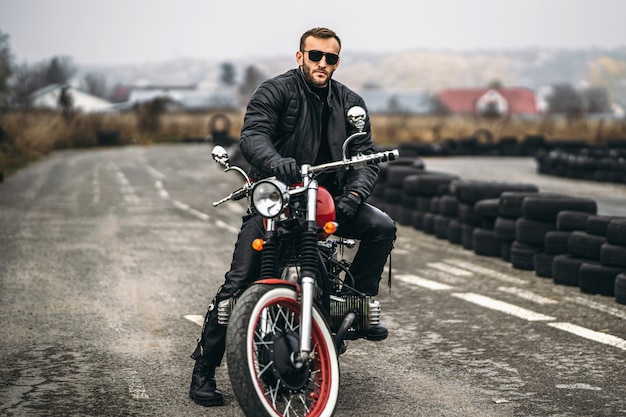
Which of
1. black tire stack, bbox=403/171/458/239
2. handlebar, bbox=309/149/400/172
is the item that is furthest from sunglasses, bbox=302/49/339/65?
black tire stack, bbox=403/171/458/239

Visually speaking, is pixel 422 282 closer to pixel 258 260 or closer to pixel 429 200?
pixel 429 200

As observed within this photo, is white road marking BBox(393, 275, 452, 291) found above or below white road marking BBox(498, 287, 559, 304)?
below

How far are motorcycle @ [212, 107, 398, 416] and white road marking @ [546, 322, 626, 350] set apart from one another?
9.28 ft

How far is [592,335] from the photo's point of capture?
8.02 meters

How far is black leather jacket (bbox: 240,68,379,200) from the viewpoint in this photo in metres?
5.80

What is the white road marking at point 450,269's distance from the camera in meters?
11.3

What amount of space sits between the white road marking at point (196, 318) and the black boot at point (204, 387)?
2385 mm

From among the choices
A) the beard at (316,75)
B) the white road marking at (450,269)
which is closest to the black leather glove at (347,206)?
the beard at (316,75)

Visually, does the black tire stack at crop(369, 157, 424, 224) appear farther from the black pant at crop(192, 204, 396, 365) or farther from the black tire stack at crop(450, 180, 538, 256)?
the black pant at crop(192, 204, 396, 365)

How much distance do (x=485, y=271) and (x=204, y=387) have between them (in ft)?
20.2

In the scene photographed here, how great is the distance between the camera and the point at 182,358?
23.3 ft

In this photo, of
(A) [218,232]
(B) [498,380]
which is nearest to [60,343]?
(B) [498,380]

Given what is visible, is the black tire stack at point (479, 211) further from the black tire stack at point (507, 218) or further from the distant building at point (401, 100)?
the distant building at point (401, 100)

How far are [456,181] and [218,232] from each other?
3248mm
